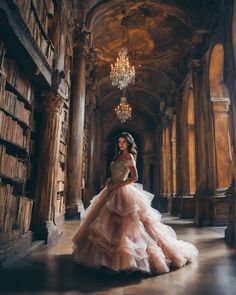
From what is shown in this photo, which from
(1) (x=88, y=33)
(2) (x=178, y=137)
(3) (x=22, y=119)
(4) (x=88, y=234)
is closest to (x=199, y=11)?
(1) (x=88, y=33)

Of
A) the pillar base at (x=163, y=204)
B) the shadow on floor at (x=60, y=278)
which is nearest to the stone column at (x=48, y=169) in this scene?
the shadow on floor at (x=60, y=278)

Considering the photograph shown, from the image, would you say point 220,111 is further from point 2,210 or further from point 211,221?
point 2,210

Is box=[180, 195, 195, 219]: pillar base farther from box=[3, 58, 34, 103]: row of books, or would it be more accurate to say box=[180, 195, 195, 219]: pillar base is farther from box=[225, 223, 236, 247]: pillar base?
box=[3, 58, 34, 103]: row of books

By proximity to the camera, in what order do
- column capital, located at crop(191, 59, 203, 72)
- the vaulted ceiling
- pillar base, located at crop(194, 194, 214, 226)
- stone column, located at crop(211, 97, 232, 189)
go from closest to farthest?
pillar base, located at crop(194, 194, 214, 226) < stone column, located at crop(211, 97, 232, 189) < column capital, located at crop(191, 59, 203, 72) < the vaulted ceiling

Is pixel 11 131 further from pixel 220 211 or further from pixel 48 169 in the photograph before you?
pixel 220 211

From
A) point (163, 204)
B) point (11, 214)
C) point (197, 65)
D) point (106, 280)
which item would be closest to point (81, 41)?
point (197, 65)

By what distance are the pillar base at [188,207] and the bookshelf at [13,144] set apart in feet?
26.9

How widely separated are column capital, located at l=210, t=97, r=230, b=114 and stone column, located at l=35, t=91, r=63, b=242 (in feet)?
18.8

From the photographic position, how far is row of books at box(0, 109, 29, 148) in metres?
3.37

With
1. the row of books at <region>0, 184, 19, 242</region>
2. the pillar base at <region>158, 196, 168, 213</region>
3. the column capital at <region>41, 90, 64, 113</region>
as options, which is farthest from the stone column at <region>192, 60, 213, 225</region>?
the pillar base at <region>158, 196, 168, 213</region>

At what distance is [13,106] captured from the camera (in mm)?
3736

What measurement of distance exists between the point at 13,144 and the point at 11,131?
0.19m

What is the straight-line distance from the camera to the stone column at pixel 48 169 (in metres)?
4.75

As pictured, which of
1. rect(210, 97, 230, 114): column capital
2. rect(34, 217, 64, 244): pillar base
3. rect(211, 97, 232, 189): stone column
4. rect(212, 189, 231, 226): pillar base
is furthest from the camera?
rect(210, 97, 230, 114): column capital
